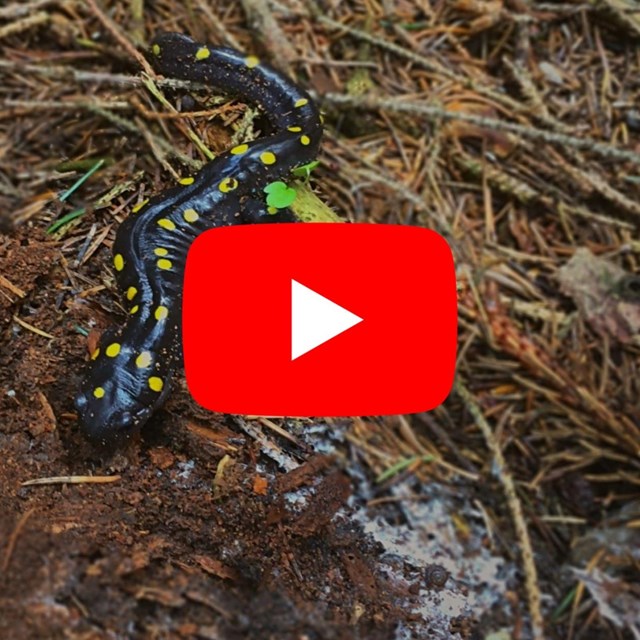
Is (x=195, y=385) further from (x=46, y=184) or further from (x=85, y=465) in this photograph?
(x=46, y=184)

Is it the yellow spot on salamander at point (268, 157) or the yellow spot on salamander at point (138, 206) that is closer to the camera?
the yellow spot on salamander at point (138, 206)

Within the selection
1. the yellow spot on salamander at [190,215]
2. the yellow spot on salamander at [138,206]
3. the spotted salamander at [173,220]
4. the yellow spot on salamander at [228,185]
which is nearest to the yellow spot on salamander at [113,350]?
the spotted salamander at [173,220]

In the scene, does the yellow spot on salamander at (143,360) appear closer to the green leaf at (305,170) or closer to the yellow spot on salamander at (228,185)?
the yellow spot on salamander at (228,185)

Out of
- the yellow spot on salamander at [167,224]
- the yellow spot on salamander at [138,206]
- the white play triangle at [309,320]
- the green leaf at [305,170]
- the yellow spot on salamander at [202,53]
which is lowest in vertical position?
the white play triangle at [309,320]

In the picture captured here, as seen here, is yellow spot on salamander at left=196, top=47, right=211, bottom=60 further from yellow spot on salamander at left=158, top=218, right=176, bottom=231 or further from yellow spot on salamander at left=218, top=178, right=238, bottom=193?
yellow spot on salamander at left=158, top=218, right=176, bottom=231

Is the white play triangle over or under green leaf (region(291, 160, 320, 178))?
under

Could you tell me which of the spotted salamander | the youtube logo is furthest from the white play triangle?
the spotted salamander
